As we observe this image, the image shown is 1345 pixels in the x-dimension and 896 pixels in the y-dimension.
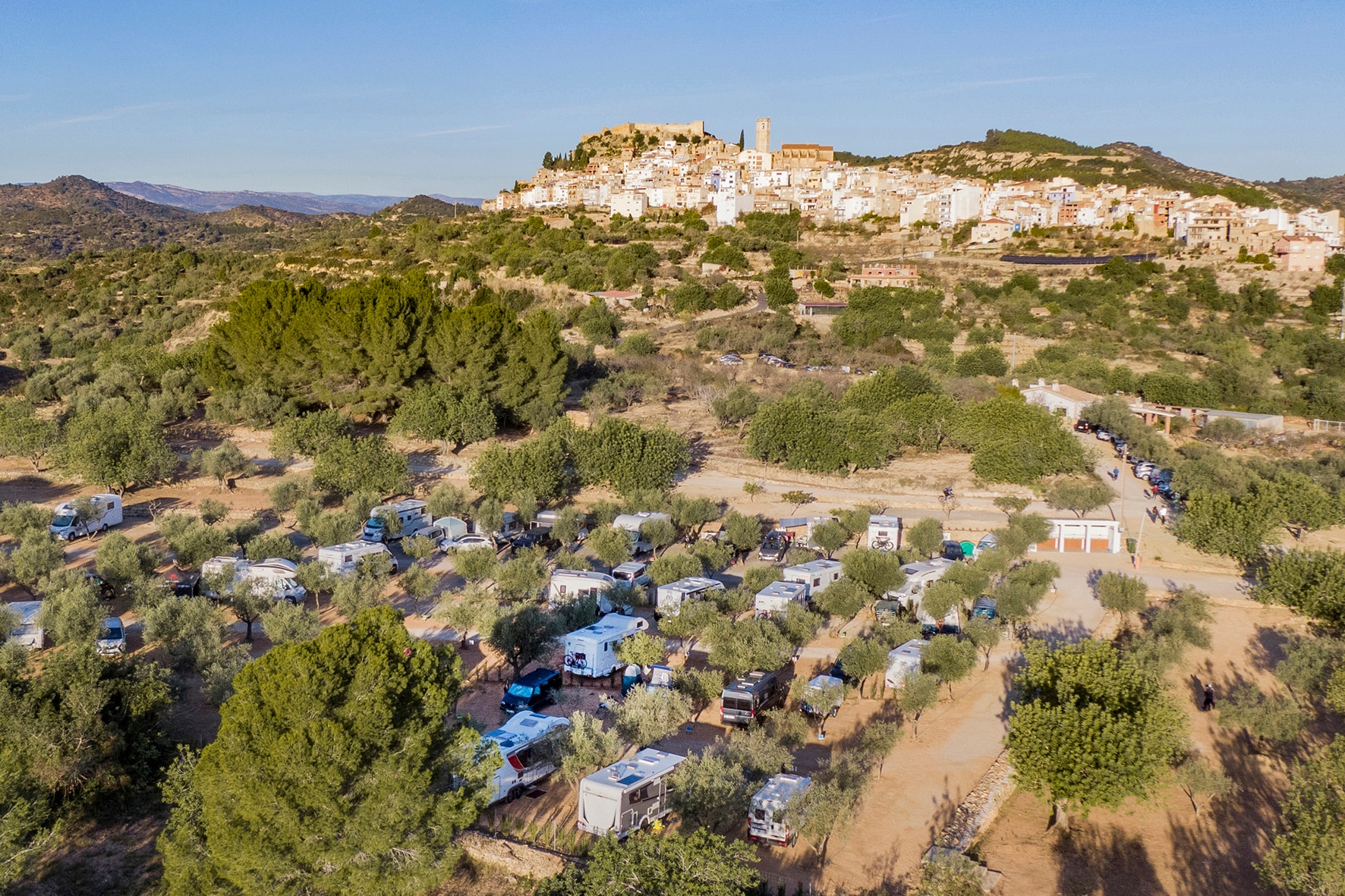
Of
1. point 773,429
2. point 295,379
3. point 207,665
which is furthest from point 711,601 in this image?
point 295,379

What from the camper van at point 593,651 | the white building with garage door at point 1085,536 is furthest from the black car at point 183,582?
the white building with garage door at point 1085,536

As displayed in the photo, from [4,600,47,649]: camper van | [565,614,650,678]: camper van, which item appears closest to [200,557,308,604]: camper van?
[4,600,47,649]: camper van

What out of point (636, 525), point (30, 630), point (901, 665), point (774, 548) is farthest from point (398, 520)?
point (901, 665)

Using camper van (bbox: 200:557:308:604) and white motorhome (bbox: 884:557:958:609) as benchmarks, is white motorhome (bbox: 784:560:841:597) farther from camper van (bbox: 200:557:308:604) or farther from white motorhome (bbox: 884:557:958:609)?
camper van (bbox: 200:557:308:604)

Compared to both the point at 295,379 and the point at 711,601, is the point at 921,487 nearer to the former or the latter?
the point at 711,601

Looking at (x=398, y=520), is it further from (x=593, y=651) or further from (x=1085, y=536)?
(x=1085, y=536)

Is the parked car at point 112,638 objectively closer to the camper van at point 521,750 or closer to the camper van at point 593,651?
the camper van at point 521,750
